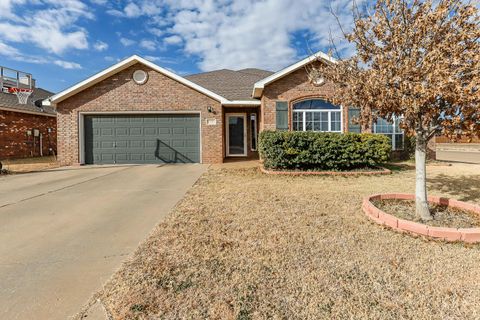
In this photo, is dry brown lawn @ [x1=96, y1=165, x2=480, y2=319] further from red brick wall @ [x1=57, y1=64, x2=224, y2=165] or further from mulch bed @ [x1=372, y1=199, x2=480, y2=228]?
Answer: red brick wall @ [x1=57, y1=64, x2=224, y2=165]

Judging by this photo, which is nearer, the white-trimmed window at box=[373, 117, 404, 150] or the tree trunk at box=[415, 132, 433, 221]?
the tree trunk at box=[415, 132, 433, 221]

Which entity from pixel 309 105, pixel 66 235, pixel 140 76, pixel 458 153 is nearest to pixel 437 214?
pixel 66 235

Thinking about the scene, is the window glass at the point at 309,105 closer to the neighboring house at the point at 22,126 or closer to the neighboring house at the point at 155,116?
the neighboring house at the point at 155,116

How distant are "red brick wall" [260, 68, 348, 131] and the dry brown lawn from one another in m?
6.62

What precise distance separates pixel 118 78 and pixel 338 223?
11.0 m

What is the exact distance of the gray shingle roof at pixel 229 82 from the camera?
12.7m

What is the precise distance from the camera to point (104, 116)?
37.6 feet

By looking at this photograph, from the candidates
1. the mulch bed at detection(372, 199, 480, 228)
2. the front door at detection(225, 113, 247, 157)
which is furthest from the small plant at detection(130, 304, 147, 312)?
the front door at detection(225, 113, 247, 157)

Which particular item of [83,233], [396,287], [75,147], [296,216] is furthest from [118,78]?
[396,287]

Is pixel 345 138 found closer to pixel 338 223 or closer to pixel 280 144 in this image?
pixel 280 144

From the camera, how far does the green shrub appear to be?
8172mm

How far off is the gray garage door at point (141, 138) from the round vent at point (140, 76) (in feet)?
4.86

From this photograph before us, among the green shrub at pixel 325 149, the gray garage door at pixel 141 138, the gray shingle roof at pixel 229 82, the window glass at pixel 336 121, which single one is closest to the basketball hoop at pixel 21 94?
the gray garage door at pixel 141 138

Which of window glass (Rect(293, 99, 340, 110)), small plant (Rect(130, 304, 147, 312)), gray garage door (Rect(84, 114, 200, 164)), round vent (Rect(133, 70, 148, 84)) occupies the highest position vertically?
round vent (Rect(133, 70, 148, 84))
